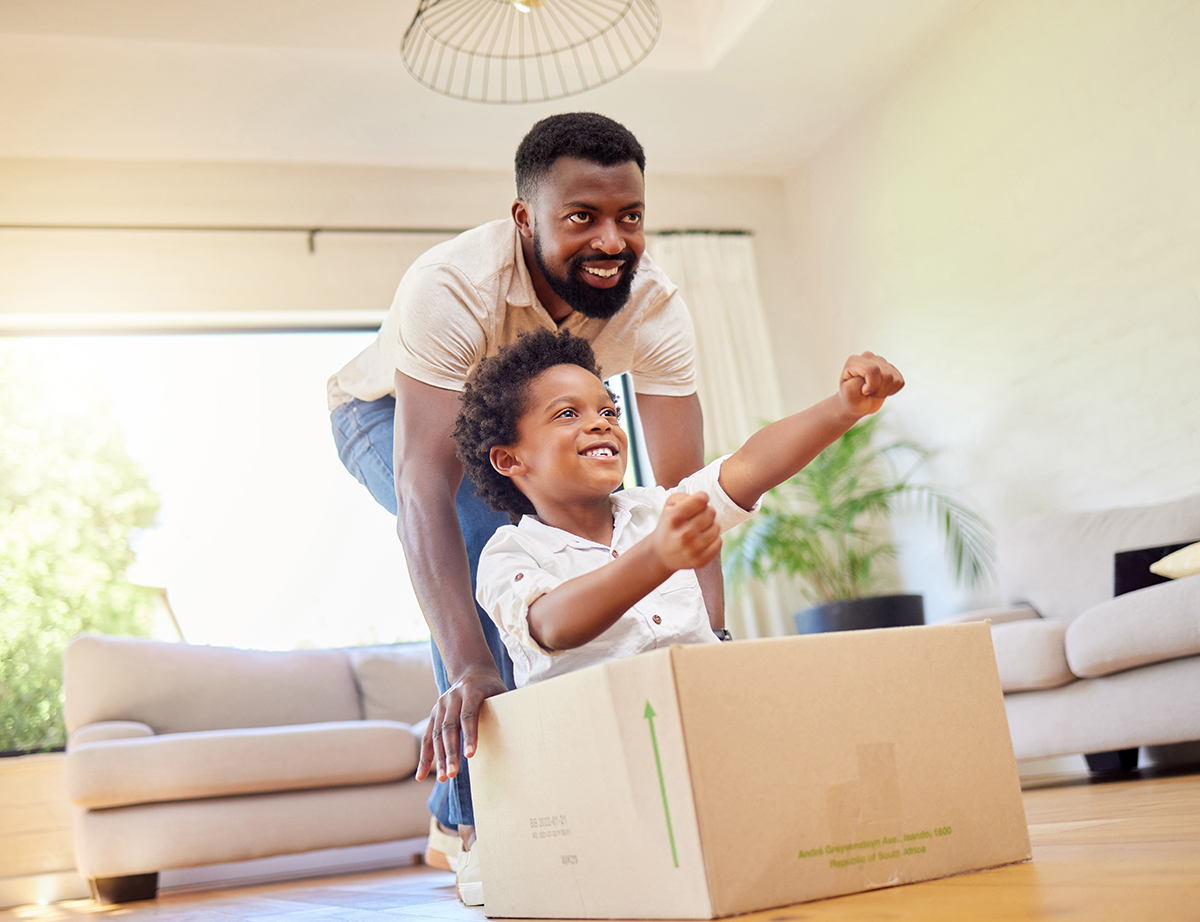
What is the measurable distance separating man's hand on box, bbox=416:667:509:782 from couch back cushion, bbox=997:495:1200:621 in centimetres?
240

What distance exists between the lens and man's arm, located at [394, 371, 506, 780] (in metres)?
1.20

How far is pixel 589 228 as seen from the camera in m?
1.58

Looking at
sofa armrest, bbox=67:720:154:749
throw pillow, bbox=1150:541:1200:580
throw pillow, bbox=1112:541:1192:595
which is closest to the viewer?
→ throw pillow, bbox=1150:541:1200:580

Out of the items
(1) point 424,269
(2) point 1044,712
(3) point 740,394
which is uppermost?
(3) point 740,394

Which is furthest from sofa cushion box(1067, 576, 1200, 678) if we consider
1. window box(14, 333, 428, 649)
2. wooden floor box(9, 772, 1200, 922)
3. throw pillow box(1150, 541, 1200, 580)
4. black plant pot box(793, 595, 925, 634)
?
window box(14, 333, 428, 649)

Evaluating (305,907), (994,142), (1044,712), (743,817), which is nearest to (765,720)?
(743,817)

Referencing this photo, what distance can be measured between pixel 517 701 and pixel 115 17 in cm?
352

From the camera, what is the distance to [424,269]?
163cm

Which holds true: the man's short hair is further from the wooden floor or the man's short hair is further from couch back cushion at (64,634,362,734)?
couch back cushion at (64,634,362,734)

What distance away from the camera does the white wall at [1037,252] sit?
331 centimetres

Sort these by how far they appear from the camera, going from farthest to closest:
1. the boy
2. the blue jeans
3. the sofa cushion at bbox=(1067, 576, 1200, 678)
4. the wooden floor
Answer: the sofa cushion at bbox=(1067, 576, 1200, 678)
the blue jeans
the boy
the wooden floor

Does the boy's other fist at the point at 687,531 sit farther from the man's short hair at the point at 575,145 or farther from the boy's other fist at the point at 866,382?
the man's short hair at the point at 575,145

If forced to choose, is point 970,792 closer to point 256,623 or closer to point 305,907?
point 305,907

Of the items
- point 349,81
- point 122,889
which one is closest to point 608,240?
point 122,889
